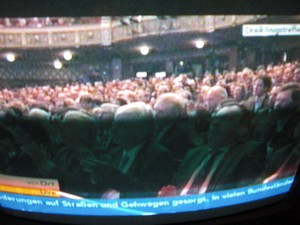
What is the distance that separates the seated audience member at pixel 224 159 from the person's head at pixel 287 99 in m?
0.08

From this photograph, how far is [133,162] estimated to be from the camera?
40.5 inches

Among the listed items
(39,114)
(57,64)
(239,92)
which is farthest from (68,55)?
(239,92)

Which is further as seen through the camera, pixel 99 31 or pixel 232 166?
pixel 232 166

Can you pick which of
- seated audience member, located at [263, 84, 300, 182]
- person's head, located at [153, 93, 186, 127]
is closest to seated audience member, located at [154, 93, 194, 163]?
person's head, located at [153, 93, 186, 127]

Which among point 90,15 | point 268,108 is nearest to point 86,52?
point 90,15

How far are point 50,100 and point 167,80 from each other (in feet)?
0.81

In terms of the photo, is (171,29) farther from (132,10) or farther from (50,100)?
(50,100)

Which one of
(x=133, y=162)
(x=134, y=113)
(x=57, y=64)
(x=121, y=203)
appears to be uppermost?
(x=57, y=64)

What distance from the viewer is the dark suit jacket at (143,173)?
102 cm

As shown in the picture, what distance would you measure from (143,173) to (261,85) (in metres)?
0.32

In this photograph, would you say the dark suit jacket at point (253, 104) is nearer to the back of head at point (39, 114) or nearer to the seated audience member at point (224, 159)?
the seated audience member at point (224, 159)

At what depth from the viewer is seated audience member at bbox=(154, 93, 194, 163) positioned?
987 mm

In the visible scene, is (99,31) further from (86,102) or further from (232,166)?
(232,166)

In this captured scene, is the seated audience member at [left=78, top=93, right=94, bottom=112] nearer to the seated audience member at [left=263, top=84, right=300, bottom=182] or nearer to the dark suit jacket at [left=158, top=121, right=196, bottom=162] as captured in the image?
the dark suit jacket at [left=158, top=121, right=196, bottom=162]
